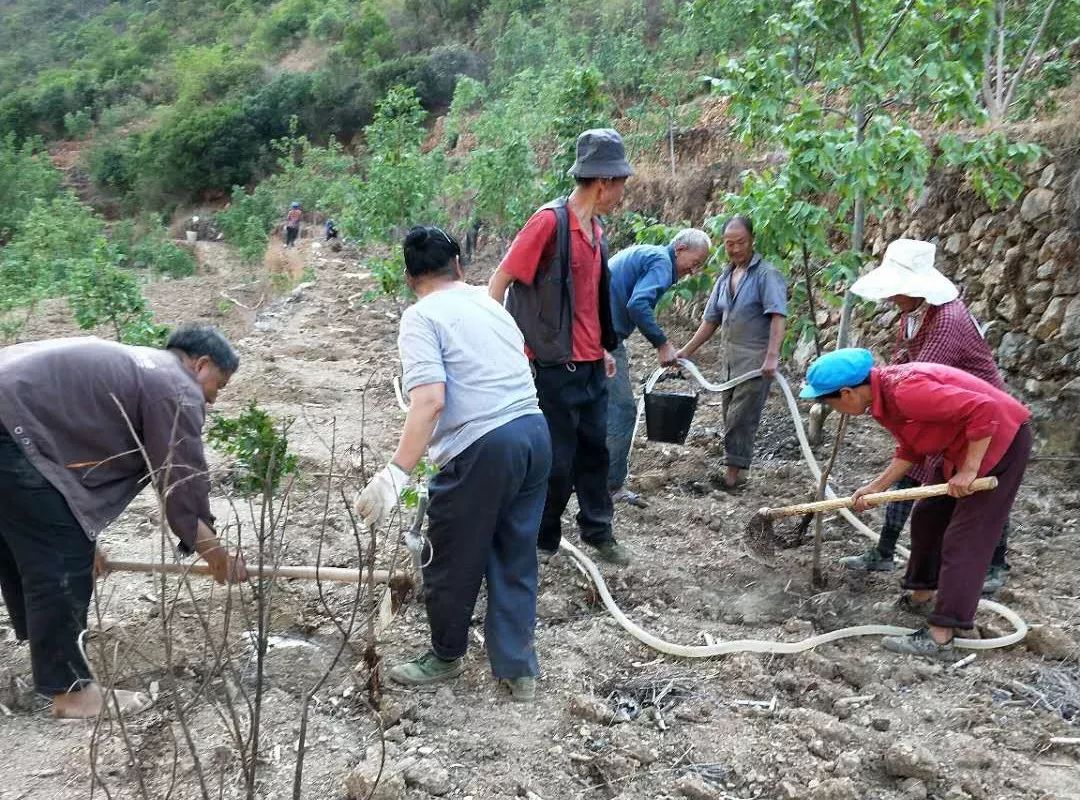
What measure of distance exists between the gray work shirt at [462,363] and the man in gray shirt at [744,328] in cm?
236

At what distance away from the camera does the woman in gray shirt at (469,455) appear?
270 centimetres

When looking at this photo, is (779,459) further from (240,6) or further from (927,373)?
(240,6)

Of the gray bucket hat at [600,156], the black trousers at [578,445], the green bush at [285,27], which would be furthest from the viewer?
the green bush at [285,27]

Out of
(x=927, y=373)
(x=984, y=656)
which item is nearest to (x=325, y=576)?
(x=927, y=373)

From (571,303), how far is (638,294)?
883 mm

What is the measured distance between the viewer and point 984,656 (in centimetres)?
333

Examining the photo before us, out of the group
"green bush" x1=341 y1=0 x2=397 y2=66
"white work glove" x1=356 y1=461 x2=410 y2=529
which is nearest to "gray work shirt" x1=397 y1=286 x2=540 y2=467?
"white work glove" x1=356 y1=461 x2=410 y2=529

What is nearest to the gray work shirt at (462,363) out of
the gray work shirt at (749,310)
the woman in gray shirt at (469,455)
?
the woman in gray shirt at (469,455)

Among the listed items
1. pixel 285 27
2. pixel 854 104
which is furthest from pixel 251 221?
pixel 285 27

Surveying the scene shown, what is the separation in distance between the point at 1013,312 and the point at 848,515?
101 inches

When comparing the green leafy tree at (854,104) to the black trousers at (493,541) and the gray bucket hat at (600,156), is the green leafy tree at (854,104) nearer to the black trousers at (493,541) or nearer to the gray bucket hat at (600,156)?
the gray bucket hat at (600,156)

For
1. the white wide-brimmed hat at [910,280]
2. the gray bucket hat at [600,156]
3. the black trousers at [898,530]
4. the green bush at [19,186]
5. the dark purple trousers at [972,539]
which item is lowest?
the green bush at [19,186]

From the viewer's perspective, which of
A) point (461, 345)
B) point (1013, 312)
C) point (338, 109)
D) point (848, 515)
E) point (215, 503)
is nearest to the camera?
point (461, 345)

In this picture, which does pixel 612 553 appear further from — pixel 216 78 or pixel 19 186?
pixel 216 78
